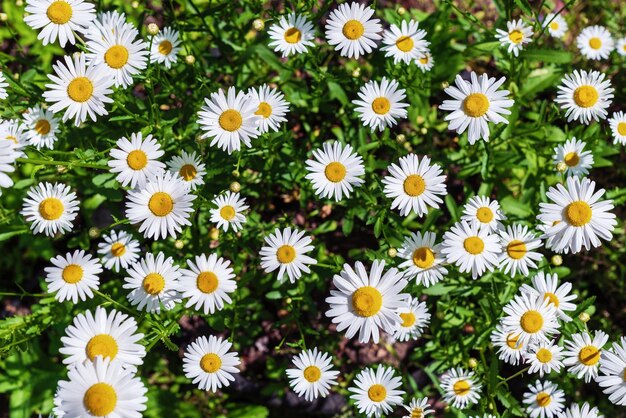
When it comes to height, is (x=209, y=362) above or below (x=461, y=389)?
above

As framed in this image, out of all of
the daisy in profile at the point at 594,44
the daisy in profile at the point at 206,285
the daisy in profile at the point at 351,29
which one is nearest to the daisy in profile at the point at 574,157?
the daisy in profile at the point at 594,44

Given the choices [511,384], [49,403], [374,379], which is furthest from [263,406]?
[511,384]

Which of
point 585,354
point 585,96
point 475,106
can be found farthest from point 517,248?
point 585,96

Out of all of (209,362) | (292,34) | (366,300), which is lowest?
(209,362)

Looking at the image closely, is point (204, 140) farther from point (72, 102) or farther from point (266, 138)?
point (72, 102)

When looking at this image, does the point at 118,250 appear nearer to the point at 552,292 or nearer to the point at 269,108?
the point at 269,108
